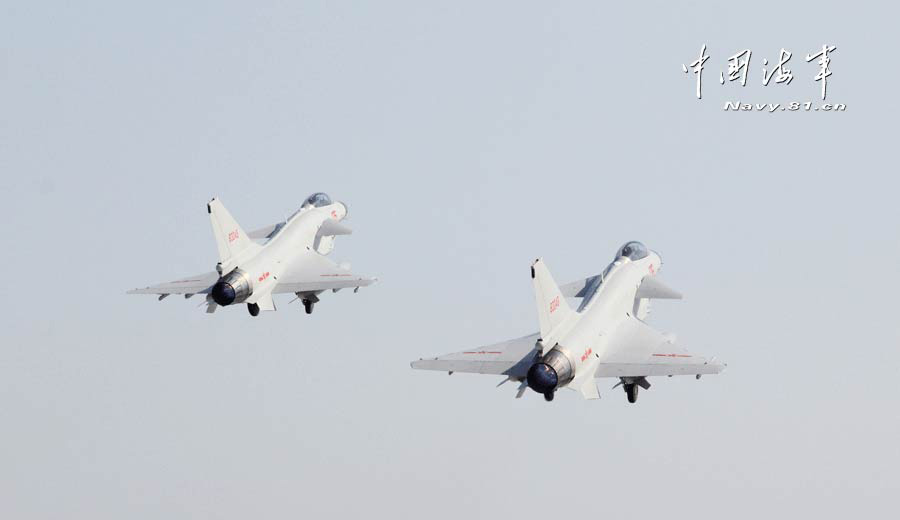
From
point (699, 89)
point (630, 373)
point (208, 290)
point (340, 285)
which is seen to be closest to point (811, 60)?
point (699, 89)

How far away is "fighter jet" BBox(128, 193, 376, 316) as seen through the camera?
59.0 meters

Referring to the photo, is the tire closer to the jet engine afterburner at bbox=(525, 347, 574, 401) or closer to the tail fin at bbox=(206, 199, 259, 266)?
the jet engine afterburner at bbox=(525, 347, 574, 401)

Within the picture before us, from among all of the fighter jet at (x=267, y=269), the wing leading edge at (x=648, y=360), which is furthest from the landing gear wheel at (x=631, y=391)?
the fighter jet at (x=267, y=269)

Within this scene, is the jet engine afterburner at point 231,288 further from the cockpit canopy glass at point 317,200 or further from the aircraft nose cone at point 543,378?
the aircraft nose cone at point 543,378

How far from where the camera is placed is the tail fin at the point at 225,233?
58.2m

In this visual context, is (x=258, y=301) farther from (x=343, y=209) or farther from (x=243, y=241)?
(x=343, y=209)

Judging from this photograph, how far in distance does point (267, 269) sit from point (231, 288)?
263 centimetres

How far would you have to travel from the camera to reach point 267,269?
6119cm

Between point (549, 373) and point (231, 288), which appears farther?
point (231, 288)

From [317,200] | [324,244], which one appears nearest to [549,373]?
[324,244]

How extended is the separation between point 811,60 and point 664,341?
12.3m

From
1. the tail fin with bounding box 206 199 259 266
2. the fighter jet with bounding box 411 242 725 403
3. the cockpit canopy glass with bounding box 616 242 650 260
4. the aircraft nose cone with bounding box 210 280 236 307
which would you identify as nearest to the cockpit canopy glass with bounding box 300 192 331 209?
the tail fin with bounding box 206 199 259 266

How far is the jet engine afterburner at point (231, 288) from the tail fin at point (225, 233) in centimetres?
57

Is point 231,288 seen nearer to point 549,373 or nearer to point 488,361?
point 488,361
